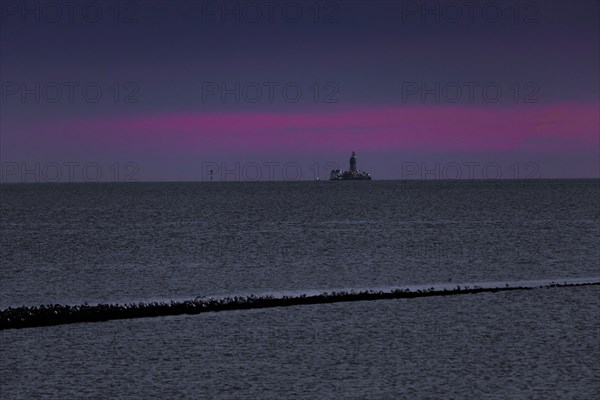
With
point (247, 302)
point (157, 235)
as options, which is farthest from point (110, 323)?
point (157, 235)

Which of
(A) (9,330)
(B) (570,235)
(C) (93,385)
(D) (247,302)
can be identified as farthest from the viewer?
(B) (570,235)

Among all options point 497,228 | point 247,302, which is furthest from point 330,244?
point 247,302

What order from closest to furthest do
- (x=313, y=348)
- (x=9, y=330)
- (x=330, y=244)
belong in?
(x=313, y=348)
(x=9, y=330)
(x=330, y=244)

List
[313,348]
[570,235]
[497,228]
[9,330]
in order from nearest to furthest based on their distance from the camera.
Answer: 1. [313,348]
2. [9,330]
3. [570,235]
4. [497,228]

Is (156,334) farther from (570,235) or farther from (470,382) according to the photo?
(570,235)

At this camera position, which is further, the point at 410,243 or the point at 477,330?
the point at 410,243

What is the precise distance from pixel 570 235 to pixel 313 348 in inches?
2456

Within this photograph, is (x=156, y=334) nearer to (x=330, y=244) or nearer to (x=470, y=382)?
(x=470, y=382)

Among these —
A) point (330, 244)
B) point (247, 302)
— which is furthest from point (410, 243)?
point (247, 302)

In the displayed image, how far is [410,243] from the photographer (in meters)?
69.6

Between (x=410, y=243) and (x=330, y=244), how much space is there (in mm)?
7181

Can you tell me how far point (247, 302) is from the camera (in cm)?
2973

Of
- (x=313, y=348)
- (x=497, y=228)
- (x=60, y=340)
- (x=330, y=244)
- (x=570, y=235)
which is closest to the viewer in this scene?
(x=313, y=348)

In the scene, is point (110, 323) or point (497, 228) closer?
point (110, 323)
